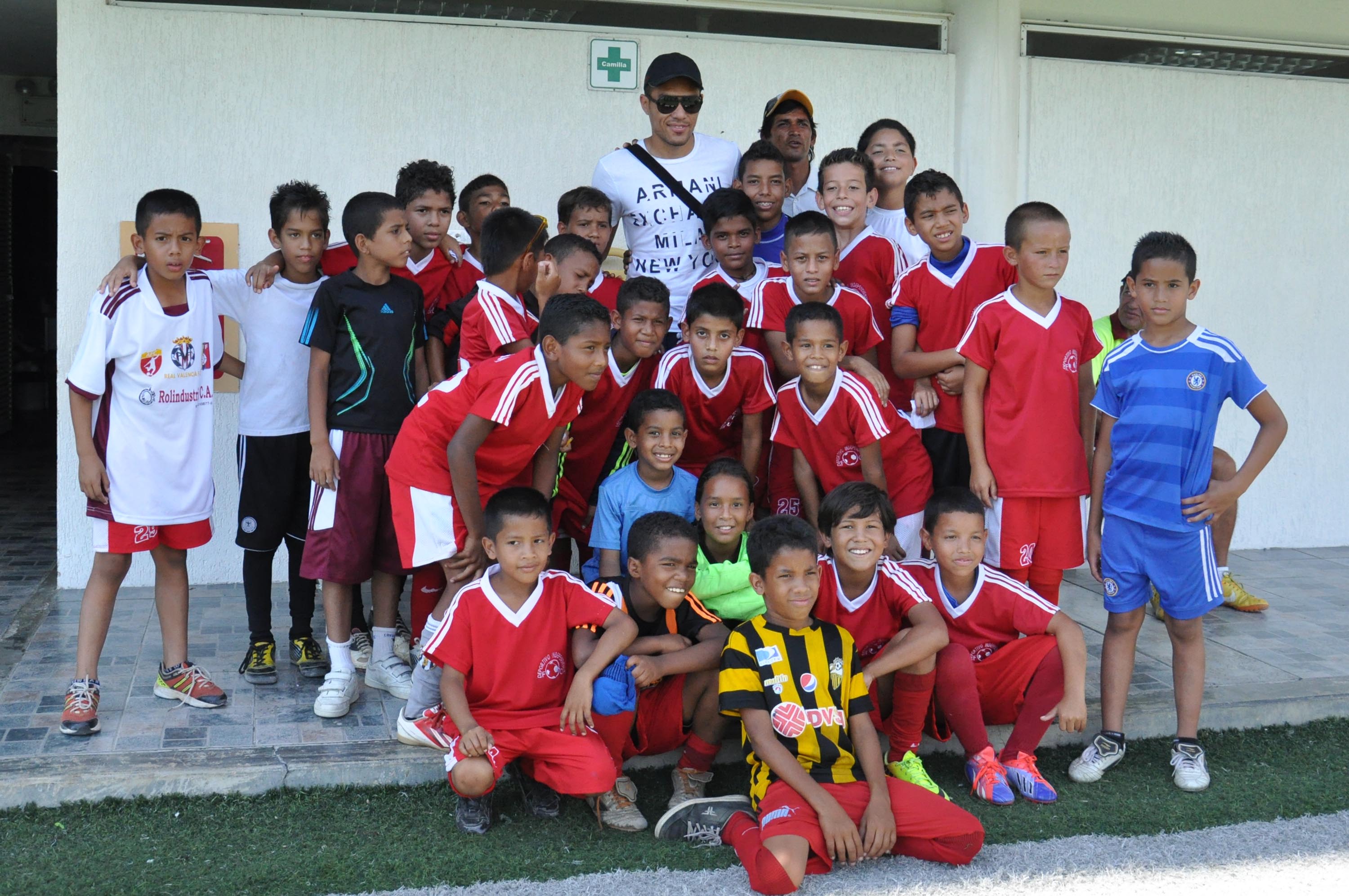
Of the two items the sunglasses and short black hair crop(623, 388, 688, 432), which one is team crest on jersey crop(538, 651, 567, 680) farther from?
the sunglasses

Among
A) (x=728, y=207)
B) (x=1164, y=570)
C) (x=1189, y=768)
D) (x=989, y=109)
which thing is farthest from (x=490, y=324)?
→ (x=989, y=109)

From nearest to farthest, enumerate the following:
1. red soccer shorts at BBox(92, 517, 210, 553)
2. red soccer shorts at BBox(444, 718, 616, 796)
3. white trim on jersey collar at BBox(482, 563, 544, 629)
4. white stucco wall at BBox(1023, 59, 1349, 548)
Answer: red soccer shorts at BBox(444, 718, 616, 796), white trim on jersey collar at BBox(482, 563, 544, 629), red soccer shorts at BBox(92, 517, 210, 553), white stucco wall at BBox(1023, 59, 1349, 548)

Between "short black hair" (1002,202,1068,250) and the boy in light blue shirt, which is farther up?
"short black hair" (1002,202,1068,250)

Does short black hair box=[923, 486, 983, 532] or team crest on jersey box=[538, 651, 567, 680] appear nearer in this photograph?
team crest on jersey box=[538, 651, 567, 680]

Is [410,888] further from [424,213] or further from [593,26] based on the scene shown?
[593,26]

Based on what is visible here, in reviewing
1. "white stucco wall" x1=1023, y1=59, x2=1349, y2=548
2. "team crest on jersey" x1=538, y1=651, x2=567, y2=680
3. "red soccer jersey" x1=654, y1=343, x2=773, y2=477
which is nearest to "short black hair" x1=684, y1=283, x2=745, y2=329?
"red soccer jersey" x1=654, y1=343, x2=773, y2=477

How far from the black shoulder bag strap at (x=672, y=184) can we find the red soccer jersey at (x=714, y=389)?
58 cm

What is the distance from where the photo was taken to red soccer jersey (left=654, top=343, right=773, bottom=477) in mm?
3877

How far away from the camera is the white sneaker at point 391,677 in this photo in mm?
3725

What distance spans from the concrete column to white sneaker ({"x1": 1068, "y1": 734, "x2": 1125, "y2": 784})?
9.11ft

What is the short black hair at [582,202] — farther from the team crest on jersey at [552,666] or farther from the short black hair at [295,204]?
the team crest on jersey at [552,666]

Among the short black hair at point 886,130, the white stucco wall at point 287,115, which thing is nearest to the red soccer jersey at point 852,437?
the short black hair at point 886,130

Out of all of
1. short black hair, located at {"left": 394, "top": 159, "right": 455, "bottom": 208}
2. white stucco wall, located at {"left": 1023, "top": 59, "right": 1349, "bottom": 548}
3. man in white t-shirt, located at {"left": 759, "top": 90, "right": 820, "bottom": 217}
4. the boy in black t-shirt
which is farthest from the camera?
white stucco wall, located at {"left": 1023, "top": 59, "right": 1349, "bottom": 548}

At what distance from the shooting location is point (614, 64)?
17.7 ft
